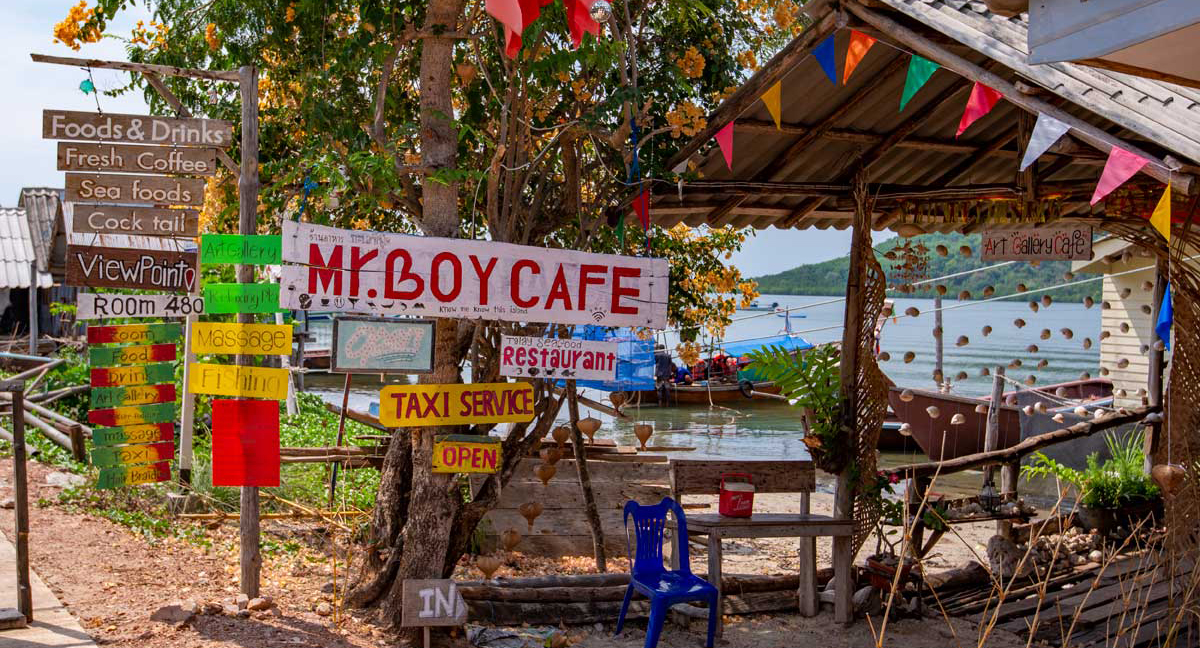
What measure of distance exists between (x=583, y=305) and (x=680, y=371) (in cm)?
2273

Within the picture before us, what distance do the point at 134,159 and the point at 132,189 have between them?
183mm

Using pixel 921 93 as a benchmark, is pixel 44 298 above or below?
below

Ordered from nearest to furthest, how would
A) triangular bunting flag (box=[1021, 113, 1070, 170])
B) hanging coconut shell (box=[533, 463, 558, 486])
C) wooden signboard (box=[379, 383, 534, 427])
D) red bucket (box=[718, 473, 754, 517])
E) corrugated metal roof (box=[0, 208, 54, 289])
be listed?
triangular bunting flag (box=[1021, 113, 1070, 170]) < wooden signboard (box=[379, 383, 534, 427]) < red bucket (box=[718, 473, 754, 517]) < hanging coconut shell (box=[533, 463, 558, 486]) < corrugated metal roof (box=[0, 208, 54, 289])

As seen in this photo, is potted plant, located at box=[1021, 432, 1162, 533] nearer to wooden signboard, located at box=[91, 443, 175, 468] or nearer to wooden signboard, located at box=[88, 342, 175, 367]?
wooden signboard, located at box=[91, 443, 175, 468]

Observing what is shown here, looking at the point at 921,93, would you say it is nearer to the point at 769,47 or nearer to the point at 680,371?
the point at 769,47

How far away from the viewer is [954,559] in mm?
9438

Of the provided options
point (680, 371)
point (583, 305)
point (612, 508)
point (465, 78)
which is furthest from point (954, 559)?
point (680, 371)

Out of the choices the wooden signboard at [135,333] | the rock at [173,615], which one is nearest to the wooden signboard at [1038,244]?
the rock at [173,615]

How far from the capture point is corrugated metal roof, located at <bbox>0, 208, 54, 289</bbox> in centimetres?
1927

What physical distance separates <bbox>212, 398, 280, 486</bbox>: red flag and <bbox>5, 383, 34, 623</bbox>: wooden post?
1.04m

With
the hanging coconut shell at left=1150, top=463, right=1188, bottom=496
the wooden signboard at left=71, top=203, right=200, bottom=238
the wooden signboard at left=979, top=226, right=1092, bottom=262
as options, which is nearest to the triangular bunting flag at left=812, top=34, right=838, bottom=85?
the wooden signboard at left=979, top=226, right=1092, bottom=262

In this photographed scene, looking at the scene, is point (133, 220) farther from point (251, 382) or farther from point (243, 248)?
point (251, 382)

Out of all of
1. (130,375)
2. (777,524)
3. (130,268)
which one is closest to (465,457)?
(777,524)

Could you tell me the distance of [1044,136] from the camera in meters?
4.90
